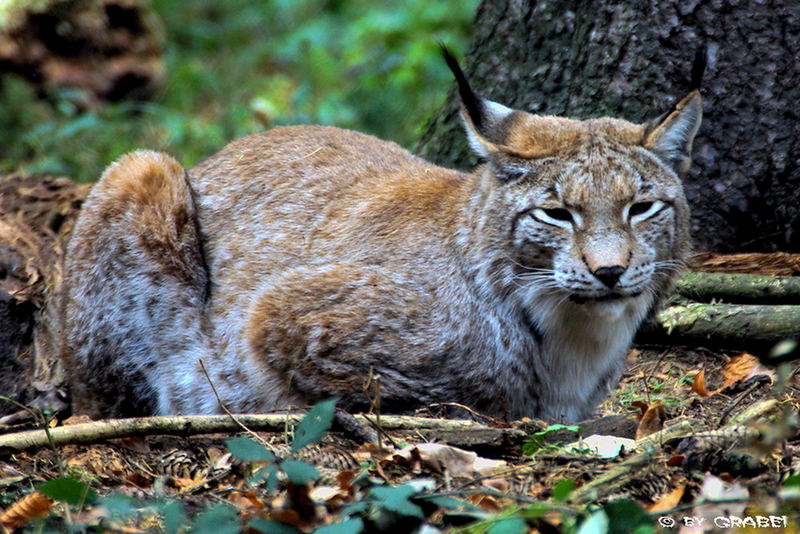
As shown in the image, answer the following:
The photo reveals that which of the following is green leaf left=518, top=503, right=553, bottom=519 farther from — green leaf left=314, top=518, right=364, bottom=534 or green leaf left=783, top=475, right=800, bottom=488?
green leaf left=783, top=475, right=800, bottom=488

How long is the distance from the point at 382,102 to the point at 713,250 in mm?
5097

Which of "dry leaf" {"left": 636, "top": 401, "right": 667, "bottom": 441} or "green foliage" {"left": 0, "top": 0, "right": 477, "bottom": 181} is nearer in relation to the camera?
"dry leaf" {"left": 636, "top": 401, "right": 667, "bottom": 441}

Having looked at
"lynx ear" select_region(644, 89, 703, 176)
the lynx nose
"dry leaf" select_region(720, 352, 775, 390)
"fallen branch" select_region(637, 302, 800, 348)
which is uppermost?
"lynx ear" select_region(644, 89, 703, 176)

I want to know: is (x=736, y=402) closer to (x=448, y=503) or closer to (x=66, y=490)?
(x=448, y=503)

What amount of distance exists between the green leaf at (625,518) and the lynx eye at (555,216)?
1.77 meters

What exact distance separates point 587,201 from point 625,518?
1.84 metres

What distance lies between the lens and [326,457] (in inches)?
144

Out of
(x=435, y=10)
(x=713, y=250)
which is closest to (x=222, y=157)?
(x=713, y=250)

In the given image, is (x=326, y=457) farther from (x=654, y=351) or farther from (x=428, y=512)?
(x=654, y=351)

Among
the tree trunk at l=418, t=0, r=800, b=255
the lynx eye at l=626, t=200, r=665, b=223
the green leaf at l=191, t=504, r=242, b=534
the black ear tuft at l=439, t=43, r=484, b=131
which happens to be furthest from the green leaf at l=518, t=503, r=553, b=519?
the tree trunk at l=418, t=0, r=800, b=255

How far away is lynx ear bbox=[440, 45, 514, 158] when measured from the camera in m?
4.45

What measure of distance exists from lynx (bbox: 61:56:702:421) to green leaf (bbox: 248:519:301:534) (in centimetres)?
166

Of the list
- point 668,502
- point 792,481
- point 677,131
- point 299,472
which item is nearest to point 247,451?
point 299,472

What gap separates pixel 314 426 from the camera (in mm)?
3129
